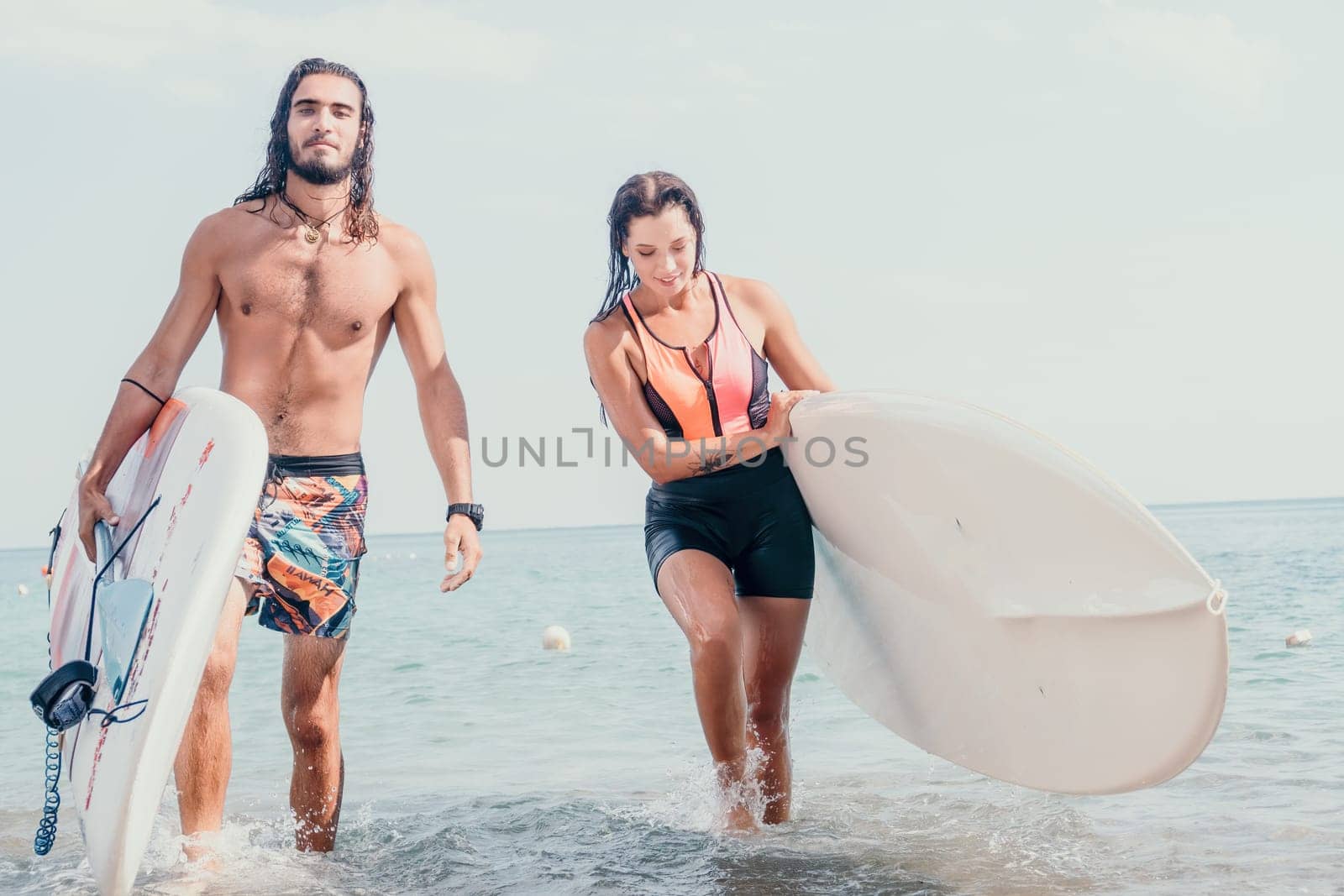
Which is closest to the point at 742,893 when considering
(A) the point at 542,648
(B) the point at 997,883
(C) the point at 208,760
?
(B) the point at 997,883

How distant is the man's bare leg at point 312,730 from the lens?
296 centimetres

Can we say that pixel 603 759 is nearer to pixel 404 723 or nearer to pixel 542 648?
pixel 404 723

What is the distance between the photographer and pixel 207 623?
221 cm

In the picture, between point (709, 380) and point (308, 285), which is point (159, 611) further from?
point (709, 380)

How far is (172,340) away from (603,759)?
2.76 metres

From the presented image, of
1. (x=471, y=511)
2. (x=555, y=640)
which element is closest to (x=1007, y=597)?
(x=471, y=511)

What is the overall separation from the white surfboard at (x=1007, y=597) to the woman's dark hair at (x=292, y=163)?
125 cm

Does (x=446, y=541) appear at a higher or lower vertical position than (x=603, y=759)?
higher

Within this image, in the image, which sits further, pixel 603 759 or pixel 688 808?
pixel 603 759

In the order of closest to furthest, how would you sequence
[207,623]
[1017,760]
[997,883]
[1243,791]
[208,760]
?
[207,623] < [208,760] < [997,883] < [1017,760] < [1243,791]

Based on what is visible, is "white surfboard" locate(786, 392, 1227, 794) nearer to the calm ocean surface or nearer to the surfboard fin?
the calm ocean surface

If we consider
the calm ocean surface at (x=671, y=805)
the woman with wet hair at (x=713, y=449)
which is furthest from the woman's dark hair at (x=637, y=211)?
the calm ocean surface at (x=671, y=805)

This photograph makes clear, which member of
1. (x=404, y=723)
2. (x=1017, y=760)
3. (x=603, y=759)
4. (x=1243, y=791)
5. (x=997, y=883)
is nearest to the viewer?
(x=997, y=883)

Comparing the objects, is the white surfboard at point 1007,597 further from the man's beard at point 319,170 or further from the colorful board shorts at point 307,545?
the man's beard at point 319,170
